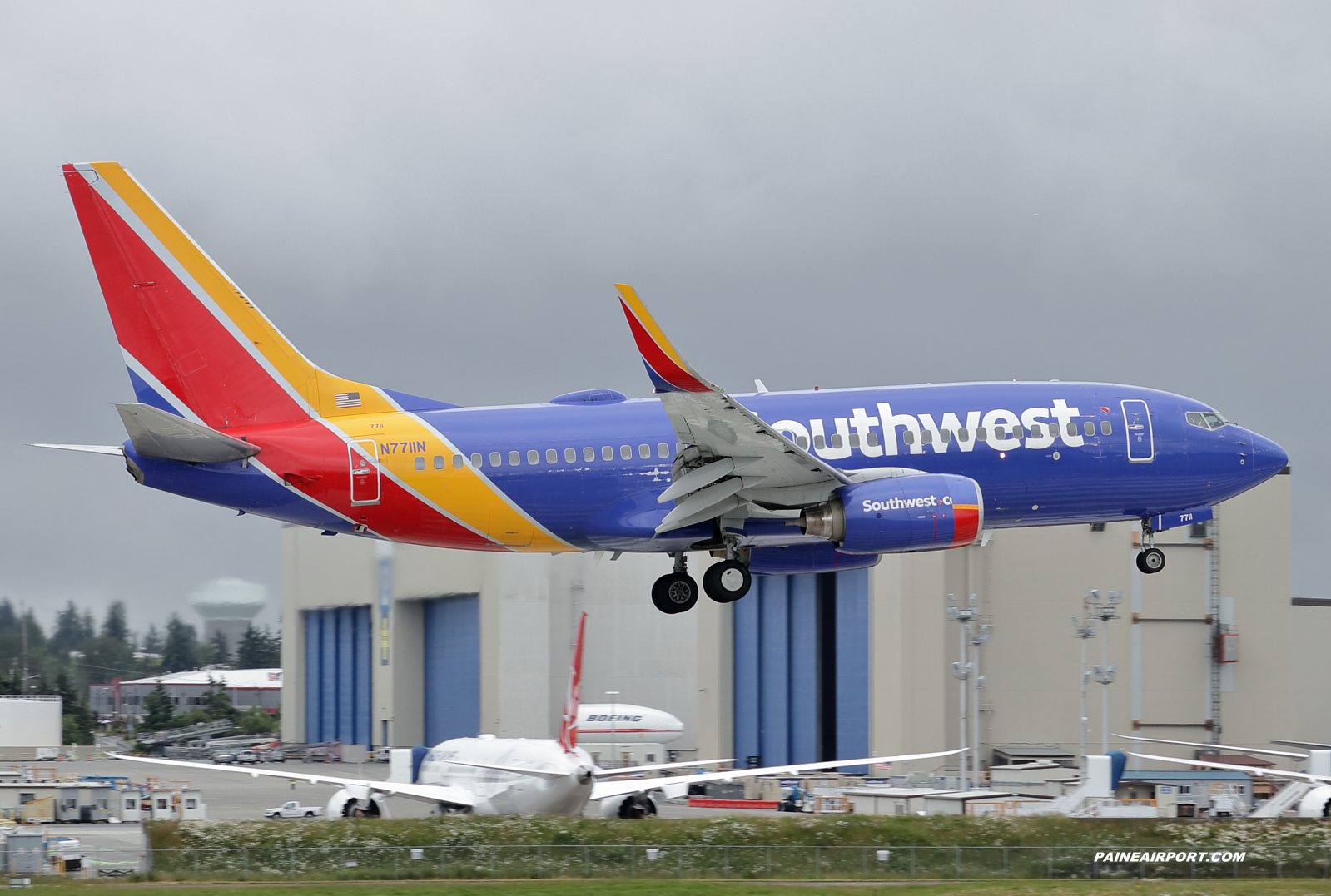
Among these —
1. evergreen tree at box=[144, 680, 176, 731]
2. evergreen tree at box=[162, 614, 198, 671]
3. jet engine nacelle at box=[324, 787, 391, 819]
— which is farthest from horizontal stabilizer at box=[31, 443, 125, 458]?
evergreen tree at box=[162, 614, 198, 671]

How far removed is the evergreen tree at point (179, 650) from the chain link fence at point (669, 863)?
485ft

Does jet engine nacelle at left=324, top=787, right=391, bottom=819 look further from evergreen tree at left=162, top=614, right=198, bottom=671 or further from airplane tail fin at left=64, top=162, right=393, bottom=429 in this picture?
evergreen tree at left=162, top=614, right=198, bottom=671

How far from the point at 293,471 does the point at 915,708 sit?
159 ft

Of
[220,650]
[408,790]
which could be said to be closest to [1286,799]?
[408,790]

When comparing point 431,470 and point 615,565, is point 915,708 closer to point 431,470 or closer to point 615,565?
point 615,565

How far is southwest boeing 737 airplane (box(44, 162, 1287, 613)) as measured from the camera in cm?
3619

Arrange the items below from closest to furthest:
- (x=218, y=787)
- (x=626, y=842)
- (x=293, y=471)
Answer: (x=293, y=471) → (x=626, y=842) → (x=218, y=787)

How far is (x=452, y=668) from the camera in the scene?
371 feet

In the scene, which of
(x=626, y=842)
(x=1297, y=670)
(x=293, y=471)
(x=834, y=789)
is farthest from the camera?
(x=1297, y=670)

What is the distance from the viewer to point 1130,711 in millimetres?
82375

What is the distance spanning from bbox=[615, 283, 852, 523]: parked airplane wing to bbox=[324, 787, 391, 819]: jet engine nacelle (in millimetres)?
22205

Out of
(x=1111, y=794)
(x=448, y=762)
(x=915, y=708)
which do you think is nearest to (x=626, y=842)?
(x=448, y=762)

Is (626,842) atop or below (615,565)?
below

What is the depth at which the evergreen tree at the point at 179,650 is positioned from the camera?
185250 mm
